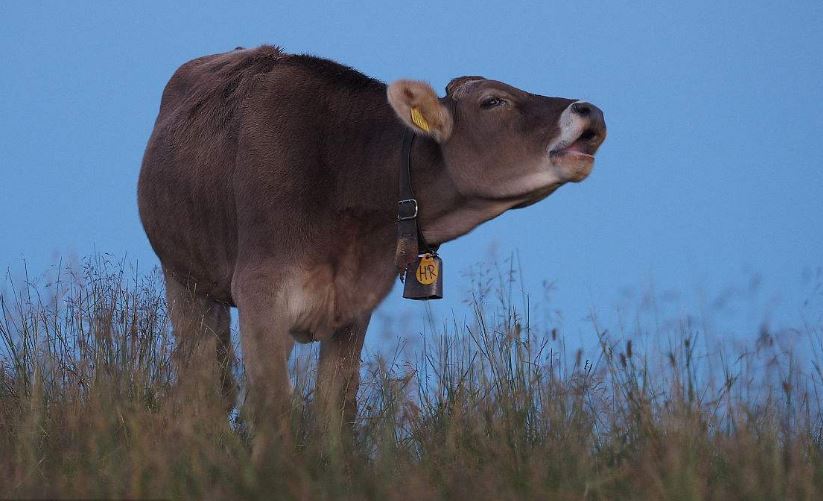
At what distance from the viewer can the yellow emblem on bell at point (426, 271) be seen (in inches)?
244

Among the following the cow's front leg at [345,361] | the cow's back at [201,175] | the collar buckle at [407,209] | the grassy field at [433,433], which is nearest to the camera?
the grassy field at [433,433]

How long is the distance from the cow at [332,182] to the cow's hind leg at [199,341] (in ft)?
0.19

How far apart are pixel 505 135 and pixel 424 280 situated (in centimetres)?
90

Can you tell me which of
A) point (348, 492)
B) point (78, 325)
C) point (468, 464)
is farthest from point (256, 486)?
point (78, 325)

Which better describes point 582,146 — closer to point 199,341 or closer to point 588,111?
point 588,111

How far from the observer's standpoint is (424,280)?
6.20 metres

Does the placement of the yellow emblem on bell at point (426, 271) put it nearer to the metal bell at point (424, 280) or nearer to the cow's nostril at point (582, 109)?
the metal bell at point (424, 280)

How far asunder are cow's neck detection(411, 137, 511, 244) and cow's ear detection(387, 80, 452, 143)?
0.21m

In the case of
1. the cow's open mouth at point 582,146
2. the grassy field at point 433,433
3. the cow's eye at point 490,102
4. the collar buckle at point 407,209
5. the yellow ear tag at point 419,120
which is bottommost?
the grassy field at point 433,433

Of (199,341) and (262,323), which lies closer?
(262,323)

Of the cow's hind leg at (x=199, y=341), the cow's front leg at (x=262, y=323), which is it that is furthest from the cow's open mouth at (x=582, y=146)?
the cow's hind leg at (x=199, y=341)

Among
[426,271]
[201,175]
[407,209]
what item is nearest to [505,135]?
[407,209]

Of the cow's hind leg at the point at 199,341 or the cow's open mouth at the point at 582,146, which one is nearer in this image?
the cow's hind leg at the point at 199,341

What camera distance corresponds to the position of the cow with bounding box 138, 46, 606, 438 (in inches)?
232
